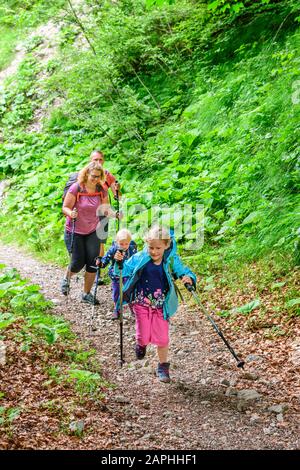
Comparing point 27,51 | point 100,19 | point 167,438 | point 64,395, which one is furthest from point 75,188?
point 27,51

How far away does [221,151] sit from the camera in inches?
444

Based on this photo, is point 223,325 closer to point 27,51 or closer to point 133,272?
point 133,272

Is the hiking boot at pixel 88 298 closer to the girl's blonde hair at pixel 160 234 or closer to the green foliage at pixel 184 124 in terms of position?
the green foliage at pixel 184 124

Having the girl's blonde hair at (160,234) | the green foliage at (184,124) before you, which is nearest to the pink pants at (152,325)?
the girl's blonde hair at (160,234)

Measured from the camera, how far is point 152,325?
21.0 feet

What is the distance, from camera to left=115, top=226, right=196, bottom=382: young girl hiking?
625 cm

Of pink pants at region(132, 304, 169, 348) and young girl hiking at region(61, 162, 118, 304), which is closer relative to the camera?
pink pants at region(132, 304, 169, 348)

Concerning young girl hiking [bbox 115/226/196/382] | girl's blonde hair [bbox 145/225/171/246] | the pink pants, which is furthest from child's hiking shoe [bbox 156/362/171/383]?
girl's blonde hair [bbox 145/225/171/246]

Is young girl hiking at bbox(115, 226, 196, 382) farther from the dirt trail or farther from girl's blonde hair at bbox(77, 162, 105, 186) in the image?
girl's blonde hair at bbox(77, 162, 105, 186)

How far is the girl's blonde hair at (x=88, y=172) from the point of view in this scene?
28.1ft

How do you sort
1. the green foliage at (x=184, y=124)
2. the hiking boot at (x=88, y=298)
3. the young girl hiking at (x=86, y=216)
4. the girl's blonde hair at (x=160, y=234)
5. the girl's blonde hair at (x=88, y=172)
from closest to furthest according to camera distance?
the girl's blonde hair at (x=160, y=234) → the girl's blonde hair at (x=88, y=172) → the young girl hiking at (x=86, y=216) → the hiking boot at (x=88, y=298) → the green foliage at (x=184, y=124)

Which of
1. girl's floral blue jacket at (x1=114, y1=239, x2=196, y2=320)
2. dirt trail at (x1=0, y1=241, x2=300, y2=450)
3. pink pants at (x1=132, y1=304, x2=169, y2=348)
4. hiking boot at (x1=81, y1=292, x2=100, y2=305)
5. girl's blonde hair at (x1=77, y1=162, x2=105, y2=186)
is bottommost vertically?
hiking boot at (x1=81, y1=292, x2=100, y2=305)

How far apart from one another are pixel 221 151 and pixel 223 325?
14.5ft

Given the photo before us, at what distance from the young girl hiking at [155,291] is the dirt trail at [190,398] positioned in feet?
1.31
